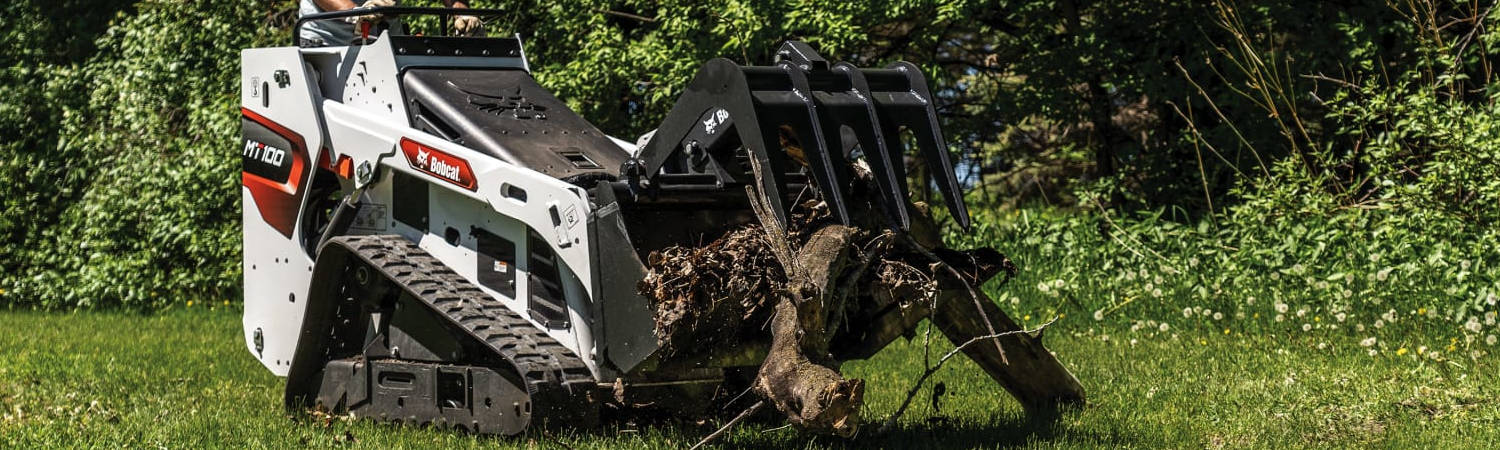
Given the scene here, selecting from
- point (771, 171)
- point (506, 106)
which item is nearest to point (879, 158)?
point (771, 171)

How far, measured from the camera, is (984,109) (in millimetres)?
13102

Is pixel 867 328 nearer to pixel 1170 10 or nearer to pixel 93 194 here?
pixel 1170 10

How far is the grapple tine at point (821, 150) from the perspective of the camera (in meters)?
5.24

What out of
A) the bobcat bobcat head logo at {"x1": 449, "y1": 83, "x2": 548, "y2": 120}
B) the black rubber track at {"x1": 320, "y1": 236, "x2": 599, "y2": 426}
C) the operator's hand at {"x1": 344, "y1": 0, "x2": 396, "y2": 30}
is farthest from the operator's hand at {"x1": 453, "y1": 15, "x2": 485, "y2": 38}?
the black rubber track at {"x1": 320, "y1": 236, "x2": 599, "y2": 426}

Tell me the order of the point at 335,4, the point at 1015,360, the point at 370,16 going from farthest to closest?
the point at 335,4
the point at 370,16
the point at 1015,360

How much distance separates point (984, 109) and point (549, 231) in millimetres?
7780

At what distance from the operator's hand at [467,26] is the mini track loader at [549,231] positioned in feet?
1.24

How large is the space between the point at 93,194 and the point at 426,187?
23.1ft

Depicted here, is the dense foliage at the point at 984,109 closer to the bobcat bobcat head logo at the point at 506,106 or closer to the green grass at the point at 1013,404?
the green grass at the point at 1013,404

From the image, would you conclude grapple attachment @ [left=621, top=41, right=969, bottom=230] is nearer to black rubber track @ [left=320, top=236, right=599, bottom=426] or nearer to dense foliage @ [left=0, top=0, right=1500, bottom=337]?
black rubber track @ [left=320, top=236, right=599, bottom=426]

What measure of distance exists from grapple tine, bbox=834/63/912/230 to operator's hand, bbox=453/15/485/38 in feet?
9.25

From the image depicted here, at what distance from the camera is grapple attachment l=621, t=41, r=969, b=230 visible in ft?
17.3

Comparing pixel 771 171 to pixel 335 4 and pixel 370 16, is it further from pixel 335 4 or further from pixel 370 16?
pixel 335 4

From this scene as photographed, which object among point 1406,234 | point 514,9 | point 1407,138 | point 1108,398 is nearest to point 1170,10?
point 1407,138
